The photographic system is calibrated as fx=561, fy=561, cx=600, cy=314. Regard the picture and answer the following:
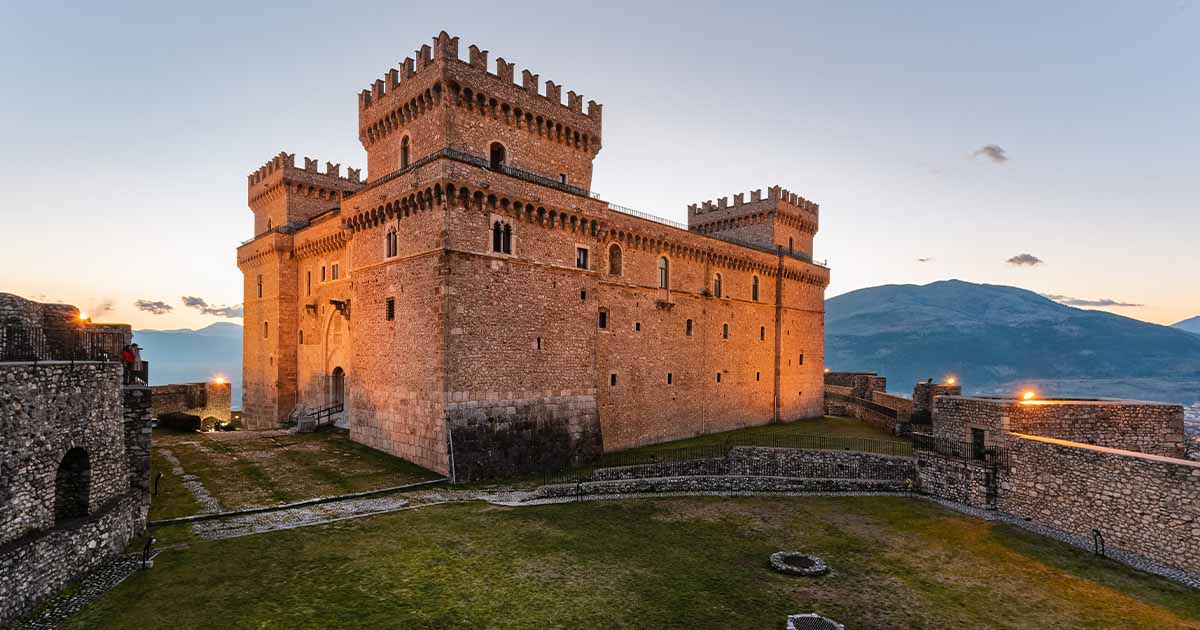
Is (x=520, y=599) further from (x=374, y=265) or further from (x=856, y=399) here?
(x=856, y=399)

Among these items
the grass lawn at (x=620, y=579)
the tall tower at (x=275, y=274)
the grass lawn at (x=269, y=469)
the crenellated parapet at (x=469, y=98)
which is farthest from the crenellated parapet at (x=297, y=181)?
the grass lawn at (x=620, y=579)

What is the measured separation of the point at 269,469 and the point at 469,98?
1706cm

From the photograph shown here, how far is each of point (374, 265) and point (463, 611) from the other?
751 inches

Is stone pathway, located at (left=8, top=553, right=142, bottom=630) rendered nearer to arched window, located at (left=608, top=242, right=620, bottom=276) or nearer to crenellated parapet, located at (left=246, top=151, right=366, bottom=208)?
arched window, located at (left=608, top=242, right=620, bottom=276)

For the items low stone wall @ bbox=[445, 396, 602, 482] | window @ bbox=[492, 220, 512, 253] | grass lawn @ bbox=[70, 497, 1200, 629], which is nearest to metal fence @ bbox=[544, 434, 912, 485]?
low stone wall @ bbox=[445, 396, 602, 482]

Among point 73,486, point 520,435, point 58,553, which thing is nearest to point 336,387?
point 520,435

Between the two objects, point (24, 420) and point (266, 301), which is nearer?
point (24, 420)

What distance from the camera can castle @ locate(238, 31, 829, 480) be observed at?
76.0 feet

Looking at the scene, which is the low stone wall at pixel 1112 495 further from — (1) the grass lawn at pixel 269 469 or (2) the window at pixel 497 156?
(2) the window at pixel 497 156

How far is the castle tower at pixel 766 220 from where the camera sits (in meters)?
41.9

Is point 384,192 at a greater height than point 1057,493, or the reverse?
point 384,192

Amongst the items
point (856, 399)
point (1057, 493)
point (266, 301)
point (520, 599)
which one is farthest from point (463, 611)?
point (856, 399)

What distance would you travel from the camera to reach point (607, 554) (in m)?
14.9

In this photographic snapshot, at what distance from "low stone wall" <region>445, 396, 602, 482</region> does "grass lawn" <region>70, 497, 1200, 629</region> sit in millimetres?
4249
